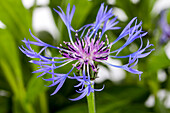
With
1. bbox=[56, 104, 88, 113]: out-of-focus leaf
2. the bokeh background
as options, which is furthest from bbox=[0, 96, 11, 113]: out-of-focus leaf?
bbox=[56, 104, 88, 113]: out-of-focus leaf

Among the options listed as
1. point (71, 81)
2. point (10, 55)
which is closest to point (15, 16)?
point (10, 55)

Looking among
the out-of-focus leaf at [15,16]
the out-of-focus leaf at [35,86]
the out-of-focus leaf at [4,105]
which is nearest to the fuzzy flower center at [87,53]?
the out-of-focus leaf at [35,86]

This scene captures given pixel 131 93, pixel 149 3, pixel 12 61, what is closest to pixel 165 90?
pixel 131 93

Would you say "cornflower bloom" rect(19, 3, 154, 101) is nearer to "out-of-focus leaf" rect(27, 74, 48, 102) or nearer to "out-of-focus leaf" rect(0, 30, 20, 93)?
"out-of-focus leaf" rect(27, 74, 48, 102)

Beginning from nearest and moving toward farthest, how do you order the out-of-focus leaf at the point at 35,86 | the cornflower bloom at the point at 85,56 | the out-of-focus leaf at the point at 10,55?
the cornflower bloom at the point at 85,56
the out-of-focus leaf at the point at 35,86
the out-of-focus leaf at the point at 10,55

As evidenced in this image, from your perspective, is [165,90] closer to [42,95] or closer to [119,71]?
[119,71]

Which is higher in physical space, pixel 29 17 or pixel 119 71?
pixel 29 17

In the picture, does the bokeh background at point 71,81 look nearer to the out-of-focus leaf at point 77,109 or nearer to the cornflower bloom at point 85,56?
the out-of-focus leaf at point 77,109

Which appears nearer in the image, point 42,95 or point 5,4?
point 5,4

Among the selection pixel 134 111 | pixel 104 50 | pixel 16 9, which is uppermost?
pixel 16 9
